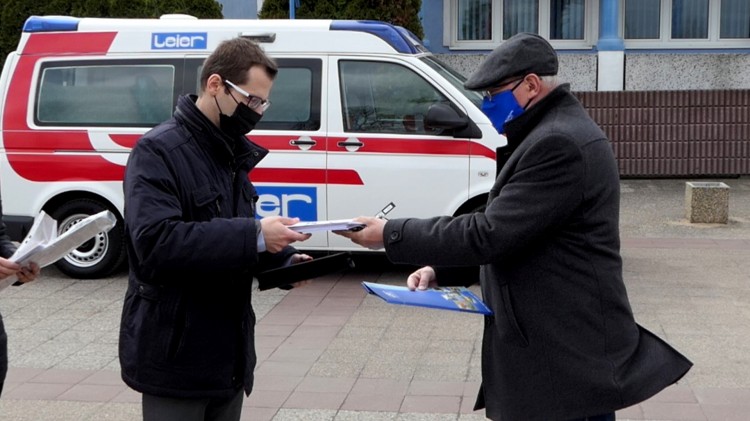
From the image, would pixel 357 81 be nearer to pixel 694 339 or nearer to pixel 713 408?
pixel 694 339

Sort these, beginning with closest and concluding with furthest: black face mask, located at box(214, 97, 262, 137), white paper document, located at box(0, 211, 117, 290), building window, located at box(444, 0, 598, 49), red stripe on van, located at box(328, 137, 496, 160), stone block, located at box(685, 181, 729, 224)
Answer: white paper document, located at box(0, 211, 117, 290) < black face mask, located at box(214, 97, 262, 137) < red stripe on van, located at box(328, 137, 496, 160) < stone block, located at box(685, 181, 729, 224) < building window, located at box(444, 0, 598, 49)

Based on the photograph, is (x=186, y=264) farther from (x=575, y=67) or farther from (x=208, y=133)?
(x=575, y=67)

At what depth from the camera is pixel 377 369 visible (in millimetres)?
6672

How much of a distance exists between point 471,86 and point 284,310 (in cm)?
525

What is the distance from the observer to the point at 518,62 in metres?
3.32

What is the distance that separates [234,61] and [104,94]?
6535mm

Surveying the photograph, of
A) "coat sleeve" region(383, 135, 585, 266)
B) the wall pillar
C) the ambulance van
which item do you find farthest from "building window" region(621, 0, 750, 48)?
"coat sleeve" region(383, 135, 585, 266)

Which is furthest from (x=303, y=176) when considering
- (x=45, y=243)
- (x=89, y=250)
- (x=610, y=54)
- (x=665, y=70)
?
(x=665, y=70)

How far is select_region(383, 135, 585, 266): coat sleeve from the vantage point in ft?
10.5

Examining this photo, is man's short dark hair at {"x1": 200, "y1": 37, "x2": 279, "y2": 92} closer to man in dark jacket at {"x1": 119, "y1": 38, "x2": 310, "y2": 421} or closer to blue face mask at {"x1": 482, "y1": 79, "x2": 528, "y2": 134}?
man in dark jacket at {"x1": 119, "y1": 38, "x2": 310, "y2": 421}

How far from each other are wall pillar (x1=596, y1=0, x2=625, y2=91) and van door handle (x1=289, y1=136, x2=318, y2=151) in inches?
387

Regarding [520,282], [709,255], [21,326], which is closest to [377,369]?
[21,326]

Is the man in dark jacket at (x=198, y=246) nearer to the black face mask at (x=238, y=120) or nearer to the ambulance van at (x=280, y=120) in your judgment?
the black face mask at (x=238, y=120)

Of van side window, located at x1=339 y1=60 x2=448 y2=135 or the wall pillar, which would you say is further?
the wall pillar
